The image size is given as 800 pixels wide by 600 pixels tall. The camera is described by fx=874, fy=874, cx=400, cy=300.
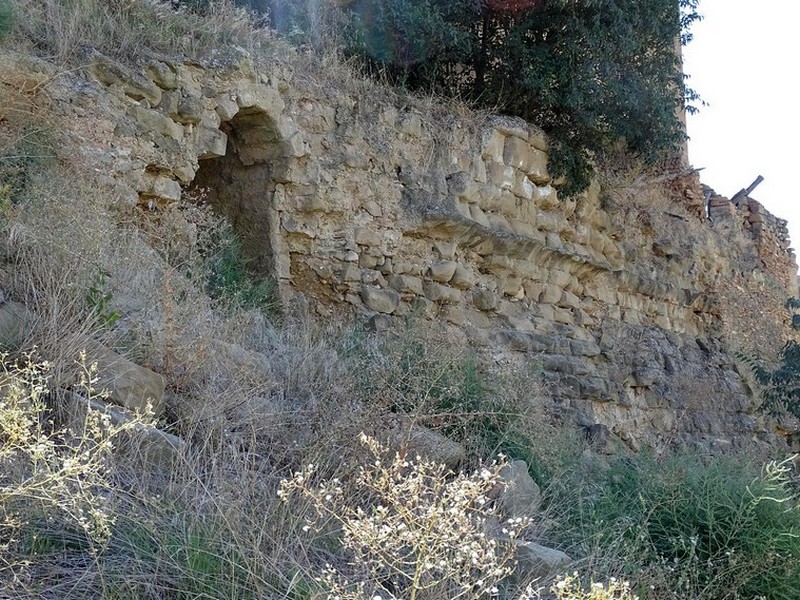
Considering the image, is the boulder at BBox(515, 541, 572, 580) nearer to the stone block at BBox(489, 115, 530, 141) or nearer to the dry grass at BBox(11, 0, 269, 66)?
the dry grass at BBox(11, 0, 269, 66)

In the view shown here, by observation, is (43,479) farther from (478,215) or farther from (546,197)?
(546,197)

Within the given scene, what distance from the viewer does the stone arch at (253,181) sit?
6.96 m

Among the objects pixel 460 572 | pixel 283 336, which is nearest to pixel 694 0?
pixel 283 336

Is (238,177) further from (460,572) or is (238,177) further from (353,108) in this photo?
(460,572)

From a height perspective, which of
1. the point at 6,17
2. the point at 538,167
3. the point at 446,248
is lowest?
the point at 446,248

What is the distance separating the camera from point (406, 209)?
24.7 feet

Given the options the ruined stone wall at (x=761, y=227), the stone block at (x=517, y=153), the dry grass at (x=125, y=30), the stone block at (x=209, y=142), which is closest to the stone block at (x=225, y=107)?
the stone block at (x=209, y=142)

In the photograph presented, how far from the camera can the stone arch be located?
22.8ft

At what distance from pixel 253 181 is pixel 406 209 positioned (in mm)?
1322

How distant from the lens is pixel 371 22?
8.46 m

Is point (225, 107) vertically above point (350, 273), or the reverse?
point (225, 107)

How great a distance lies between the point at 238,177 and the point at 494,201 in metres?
2.41

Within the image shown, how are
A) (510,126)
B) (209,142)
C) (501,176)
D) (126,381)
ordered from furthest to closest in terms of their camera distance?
(510,126), (501,176), (209,142), (126,381)

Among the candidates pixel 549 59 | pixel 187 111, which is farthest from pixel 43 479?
pixel 549 59
